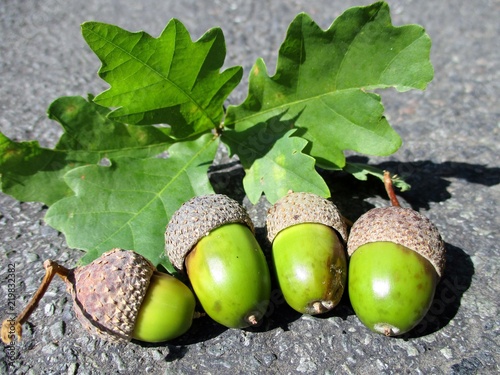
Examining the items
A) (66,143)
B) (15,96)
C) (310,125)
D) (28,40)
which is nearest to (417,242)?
(310,125)

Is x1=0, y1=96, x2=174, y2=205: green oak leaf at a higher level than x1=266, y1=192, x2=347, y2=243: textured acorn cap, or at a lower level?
higher

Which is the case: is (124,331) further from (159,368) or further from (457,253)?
(457,253)

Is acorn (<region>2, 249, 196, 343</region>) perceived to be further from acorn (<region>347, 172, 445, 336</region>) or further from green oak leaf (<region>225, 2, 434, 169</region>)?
green oak leaf (<region>225, 2, 434, 169</region>)

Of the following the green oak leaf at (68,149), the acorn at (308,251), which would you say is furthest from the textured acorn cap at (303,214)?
the green oak leaf at (68,149)

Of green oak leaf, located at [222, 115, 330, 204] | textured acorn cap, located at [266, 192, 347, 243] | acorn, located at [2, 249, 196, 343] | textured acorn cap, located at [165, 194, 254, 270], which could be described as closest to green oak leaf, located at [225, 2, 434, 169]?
green oak leaf, located at [222, 115, 330, 204]

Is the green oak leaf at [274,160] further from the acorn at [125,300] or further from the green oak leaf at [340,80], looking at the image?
the acorn at [125,300]

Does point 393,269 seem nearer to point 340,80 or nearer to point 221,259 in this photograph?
point 221,259

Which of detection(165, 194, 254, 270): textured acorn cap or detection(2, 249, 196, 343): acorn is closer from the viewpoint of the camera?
detection(2, 249, 196, 343): acorn

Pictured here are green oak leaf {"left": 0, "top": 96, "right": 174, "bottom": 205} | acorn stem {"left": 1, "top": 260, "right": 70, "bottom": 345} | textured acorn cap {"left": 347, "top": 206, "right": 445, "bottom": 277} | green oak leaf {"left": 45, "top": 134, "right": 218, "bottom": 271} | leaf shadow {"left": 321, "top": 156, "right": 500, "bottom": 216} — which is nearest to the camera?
acorn stem {"left": 1, "top": 260, "right": 70, "bottom": 345}
